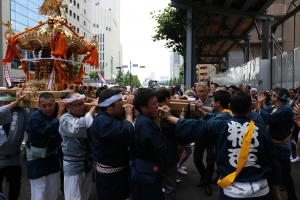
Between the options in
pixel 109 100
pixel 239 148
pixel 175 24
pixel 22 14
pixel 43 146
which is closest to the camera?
pixel 239 148

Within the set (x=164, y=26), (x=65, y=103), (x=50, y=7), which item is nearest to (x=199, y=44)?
(x=164, y=26)

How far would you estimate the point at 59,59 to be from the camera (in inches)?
198

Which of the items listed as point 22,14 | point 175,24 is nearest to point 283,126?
point 175,24

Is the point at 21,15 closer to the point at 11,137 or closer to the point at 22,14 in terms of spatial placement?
the point at 22,14

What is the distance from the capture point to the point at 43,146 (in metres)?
3.15

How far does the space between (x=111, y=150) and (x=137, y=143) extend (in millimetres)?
312

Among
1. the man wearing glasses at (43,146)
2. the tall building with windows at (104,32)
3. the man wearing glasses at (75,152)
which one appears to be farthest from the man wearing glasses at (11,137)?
the tall building with windows at (104,32)

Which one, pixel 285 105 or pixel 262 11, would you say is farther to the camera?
pixel 262 11

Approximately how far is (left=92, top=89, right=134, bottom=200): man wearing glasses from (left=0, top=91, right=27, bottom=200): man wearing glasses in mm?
1453

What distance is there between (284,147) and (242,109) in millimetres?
1905

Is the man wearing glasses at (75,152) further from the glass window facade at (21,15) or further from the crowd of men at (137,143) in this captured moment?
the glass window facade at (21,15)

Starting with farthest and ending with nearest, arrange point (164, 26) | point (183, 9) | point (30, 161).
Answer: point (164, 26) < point (183, 9) < point (30, 161)

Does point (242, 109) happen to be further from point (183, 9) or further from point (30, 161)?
point (183, 9)

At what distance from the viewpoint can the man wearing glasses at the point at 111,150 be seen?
8.12 feet
